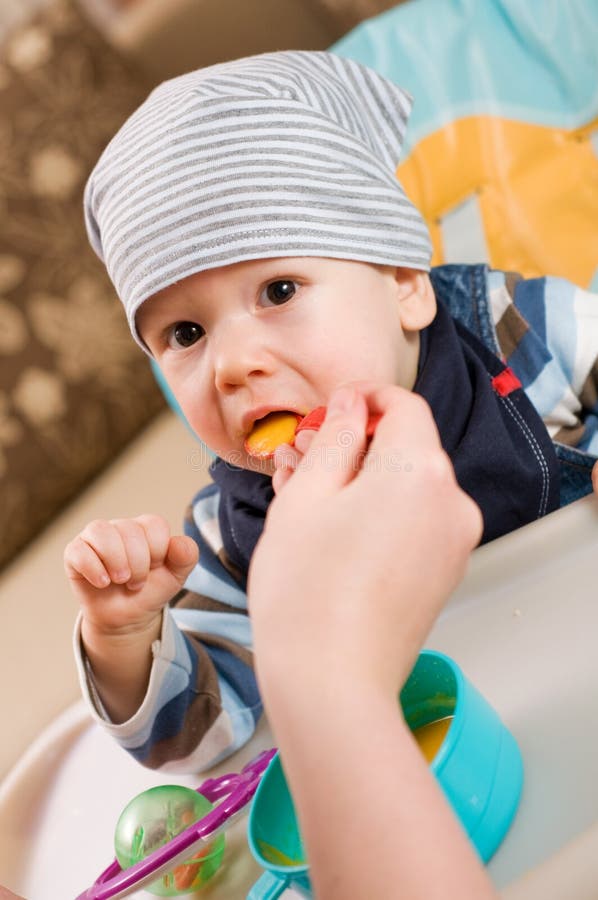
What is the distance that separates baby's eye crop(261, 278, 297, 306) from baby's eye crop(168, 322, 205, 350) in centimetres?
6

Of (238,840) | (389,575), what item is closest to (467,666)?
(238,840)

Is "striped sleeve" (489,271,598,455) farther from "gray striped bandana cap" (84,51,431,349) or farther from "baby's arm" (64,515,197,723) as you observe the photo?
"baby's arm" (64,515,197,723)

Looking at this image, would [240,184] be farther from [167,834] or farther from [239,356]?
[167,834]

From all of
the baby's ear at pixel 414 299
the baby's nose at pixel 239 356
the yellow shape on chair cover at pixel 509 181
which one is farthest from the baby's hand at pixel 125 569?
the yellow shape on chair cover at pixel 509 181

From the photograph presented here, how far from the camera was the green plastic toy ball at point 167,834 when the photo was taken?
0.58 m

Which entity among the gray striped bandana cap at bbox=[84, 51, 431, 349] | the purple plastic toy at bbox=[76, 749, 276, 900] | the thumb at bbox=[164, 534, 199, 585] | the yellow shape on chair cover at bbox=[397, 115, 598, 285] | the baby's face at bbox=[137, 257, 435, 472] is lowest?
the yellow shape on chair cover at bbox=[397, 115, 598, 285]

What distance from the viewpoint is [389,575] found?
0.32 meters

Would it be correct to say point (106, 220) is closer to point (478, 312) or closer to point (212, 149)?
point (212, 149)

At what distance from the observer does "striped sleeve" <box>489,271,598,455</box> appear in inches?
31.5

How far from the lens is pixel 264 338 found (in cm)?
64

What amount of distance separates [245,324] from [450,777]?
0.33m

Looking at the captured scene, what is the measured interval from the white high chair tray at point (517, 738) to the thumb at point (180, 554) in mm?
154

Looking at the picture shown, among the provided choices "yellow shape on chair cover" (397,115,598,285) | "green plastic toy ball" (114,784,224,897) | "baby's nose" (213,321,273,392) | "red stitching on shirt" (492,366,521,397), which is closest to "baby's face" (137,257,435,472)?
"baby's nose" (213,321,273,392)

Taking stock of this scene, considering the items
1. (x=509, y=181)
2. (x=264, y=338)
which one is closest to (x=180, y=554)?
(x=264, y=338)
